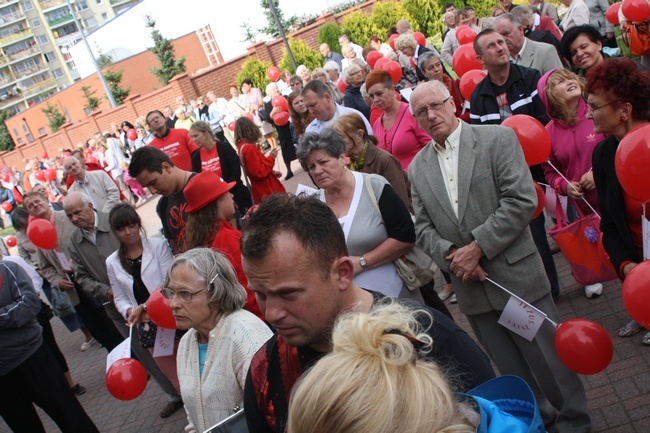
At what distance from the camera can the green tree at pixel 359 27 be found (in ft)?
87.4

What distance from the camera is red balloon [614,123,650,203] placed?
9.34 ft

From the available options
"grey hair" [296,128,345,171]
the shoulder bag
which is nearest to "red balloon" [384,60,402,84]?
"grey hair" [296,128,345,171]

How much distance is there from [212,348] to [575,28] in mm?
4103

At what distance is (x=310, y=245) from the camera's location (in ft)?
7.18

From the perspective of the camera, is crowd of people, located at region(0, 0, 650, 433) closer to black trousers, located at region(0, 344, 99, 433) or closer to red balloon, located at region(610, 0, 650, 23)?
black trousers, located at region(0, 344, 99, 433)

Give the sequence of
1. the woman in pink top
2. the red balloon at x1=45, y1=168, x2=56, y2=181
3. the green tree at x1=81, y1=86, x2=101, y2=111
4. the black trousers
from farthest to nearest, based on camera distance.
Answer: the green tree at x1=81, y1=86, x2=101, y2=111
the red balloon at x1=45, y1=168, x2=56, y2=181
the woman in pink top
the black trousers

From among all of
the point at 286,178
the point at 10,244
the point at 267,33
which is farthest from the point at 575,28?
the point at 267,33

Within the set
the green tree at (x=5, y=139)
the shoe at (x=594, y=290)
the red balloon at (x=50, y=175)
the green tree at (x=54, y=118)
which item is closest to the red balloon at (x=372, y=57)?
the shoe at (x=594, y=290)

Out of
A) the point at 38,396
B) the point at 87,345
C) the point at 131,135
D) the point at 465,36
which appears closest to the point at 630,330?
the point at 38,396

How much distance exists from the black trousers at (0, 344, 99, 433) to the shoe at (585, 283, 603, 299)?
4.16 meters

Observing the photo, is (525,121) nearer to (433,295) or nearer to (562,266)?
(433,295)

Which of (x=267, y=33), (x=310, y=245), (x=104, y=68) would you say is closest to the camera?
(x=310, y=245)

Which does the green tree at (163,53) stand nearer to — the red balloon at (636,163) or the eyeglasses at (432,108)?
the eyeglasses at (432,108)

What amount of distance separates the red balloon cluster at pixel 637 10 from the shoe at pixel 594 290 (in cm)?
282
